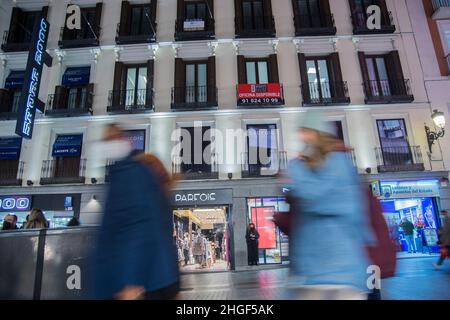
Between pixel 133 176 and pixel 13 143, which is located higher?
pixel 13 143

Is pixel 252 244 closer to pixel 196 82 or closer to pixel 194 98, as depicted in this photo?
pixel 194 98

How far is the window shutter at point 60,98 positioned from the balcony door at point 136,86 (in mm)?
2895

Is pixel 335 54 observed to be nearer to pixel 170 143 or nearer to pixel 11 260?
pixel 170 143

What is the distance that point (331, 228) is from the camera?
2.18 m

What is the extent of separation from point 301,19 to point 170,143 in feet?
29.1

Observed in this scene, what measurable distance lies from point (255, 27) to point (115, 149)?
1507 centimetres

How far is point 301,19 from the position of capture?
16.0 m

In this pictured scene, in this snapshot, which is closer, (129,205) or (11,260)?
(129,205)

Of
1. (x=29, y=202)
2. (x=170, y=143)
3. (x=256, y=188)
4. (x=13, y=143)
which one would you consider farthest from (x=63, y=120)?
(x=256, y=188)

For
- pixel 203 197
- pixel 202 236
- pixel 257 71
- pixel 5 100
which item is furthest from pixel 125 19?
pixel 202 236

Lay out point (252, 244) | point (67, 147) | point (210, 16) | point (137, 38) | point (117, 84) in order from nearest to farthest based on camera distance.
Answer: point (252, 244)
point (67, 147)
point (117, 84)
point (137, 38)
point (210, 16)

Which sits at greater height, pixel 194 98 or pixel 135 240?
pixel 194 98

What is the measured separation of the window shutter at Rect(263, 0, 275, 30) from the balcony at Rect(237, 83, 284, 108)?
312 centimetres

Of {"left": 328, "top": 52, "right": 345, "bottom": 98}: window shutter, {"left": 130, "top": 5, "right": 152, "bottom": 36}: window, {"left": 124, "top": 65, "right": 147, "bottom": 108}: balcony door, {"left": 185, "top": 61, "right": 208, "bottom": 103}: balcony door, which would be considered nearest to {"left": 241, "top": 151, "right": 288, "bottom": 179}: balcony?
{"left": 185, "top": 61, "right": 208, "bottom": 103}: balcony door
